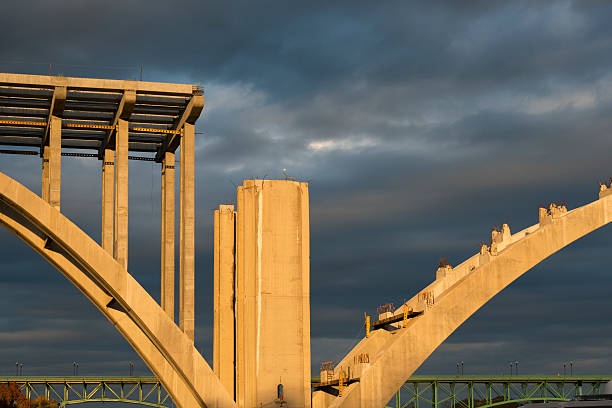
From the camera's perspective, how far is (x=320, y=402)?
40.2 m

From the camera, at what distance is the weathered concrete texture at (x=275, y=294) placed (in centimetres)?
3569

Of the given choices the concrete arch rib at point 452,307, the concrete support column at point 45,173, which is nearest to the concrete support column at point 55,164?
the concrete support column at point 45,173

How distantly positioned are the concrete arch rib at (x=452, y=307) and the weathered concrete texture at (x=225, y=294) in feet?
19.7

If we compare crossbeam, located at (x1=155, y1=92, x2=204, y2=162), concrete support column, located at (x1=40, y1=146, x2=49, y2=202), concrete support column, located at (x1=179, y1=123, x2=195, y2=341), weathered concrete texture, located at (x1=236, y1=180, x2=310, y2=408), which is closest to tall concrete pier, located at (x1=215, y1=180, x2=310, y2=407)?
weathered concrete texture, located at (x1=236, y1=180, x2=310, y2=408)

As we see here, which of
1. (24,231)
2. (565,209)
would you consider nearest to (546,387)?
(565,209)

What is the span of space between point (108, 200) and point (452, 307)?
15.6 metres

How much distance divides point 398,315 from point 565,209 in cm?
856

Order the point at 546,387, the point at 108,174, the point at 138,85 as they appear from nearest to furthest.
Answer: the point at 138,85 < the point at 108,174 < the point at 546,387

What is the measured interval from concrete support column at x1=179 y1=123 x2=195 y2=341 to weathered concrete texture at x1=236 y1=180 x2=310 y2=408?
2618 mm

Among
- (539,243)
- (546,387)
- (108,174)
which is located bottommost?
(546,387)

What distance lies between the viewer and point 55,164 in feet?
128

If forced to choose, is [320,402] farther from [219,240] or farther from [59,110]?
[59,110]

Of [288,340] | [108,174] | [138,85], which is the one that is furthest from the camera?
[108,174]

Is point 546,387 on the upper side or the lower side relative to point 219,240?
lower
